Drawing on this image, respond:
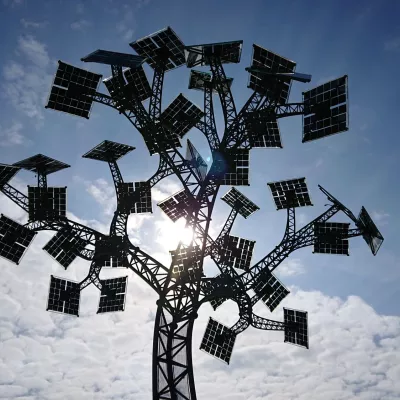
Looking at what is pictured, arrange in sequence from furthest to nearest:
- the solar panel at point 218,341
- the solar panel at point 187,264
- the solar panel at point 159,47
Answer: the solar panel at point 218,341 → the solar panel at point 159,47 → the solar panel at point 187,264

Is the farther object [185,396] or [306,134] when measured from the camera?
[306,134]

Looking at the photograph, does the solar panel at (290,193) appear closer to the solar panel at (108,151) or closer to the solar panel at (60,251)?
the solar panel at (108,151)

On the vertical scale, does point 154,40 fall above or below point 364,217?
above

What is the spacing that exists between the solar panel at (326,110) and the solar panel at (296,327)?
12.8 m

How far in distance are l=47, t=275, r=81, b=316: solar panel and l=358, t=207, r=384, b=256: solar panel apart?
18.5m

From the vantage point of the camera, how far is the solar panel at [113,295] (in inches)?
965

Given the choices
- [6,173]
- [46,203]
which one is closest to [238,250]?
[46,203]

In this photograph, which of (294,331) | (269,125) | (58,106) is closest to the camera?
(58,106)

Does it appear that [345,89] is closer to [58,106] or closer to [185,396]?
[58,106]

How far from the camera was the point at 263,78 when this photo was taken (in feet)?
65.4

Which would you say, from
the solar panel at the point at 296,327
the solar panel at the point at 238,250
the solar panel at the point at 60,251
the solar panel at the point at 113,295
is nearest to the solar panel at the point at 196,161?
the solar panel at the point at 238,250

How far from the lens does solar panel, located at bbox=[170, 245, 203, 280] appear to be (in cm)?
1816

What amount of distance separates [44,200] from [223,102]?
10.7m

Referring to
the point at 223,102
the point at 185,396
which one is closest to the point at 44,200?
the point at 223,102
